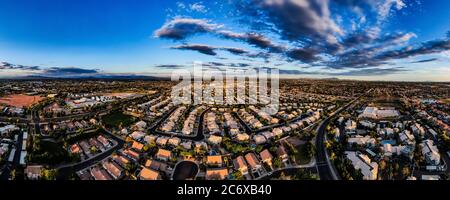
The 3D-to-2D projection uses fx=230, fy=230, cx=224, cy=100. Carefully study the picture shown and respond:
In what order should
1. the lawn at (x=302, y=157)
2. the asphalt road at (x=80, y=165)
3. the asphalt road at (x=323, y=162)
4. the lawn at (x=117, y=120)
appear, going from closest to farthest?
1. the asphalt road at (x=80, y=165)
2. the asphalt road at (x=323, y=162)
3. the lawn at (x=302, y=157)
4. the lawn at (x=117, y=120)

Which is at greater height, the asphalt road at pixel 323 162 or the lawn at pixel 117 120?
the lawn at pixel 117 120

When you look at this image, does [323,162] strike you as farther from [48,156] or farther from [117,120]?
[117,120]

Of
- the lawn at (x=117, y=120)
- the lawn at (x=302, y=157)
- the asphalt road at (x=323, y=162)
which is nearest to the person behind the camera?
the asphalt road at (x=323, y=162)

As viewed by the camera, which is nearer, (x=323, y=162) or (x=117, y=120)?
(x=323, y=162)

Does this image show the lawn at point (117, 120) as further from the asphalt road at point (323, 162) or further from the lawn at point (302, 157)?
the asphalt road at point (323, 162)

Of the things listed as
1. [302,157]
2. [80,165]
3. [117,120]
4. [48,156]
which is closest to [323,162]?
[302,157]

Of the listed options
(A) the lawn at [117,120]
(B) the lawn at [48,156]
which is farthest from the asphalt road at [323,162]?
(A) the lawn at [117,120]

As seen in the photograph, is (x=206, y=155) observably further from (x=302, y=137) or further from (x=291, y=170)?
(x=302, y=137)

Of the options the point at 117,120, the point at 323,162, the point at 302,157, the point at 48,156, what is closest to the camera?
the point at 48,156
